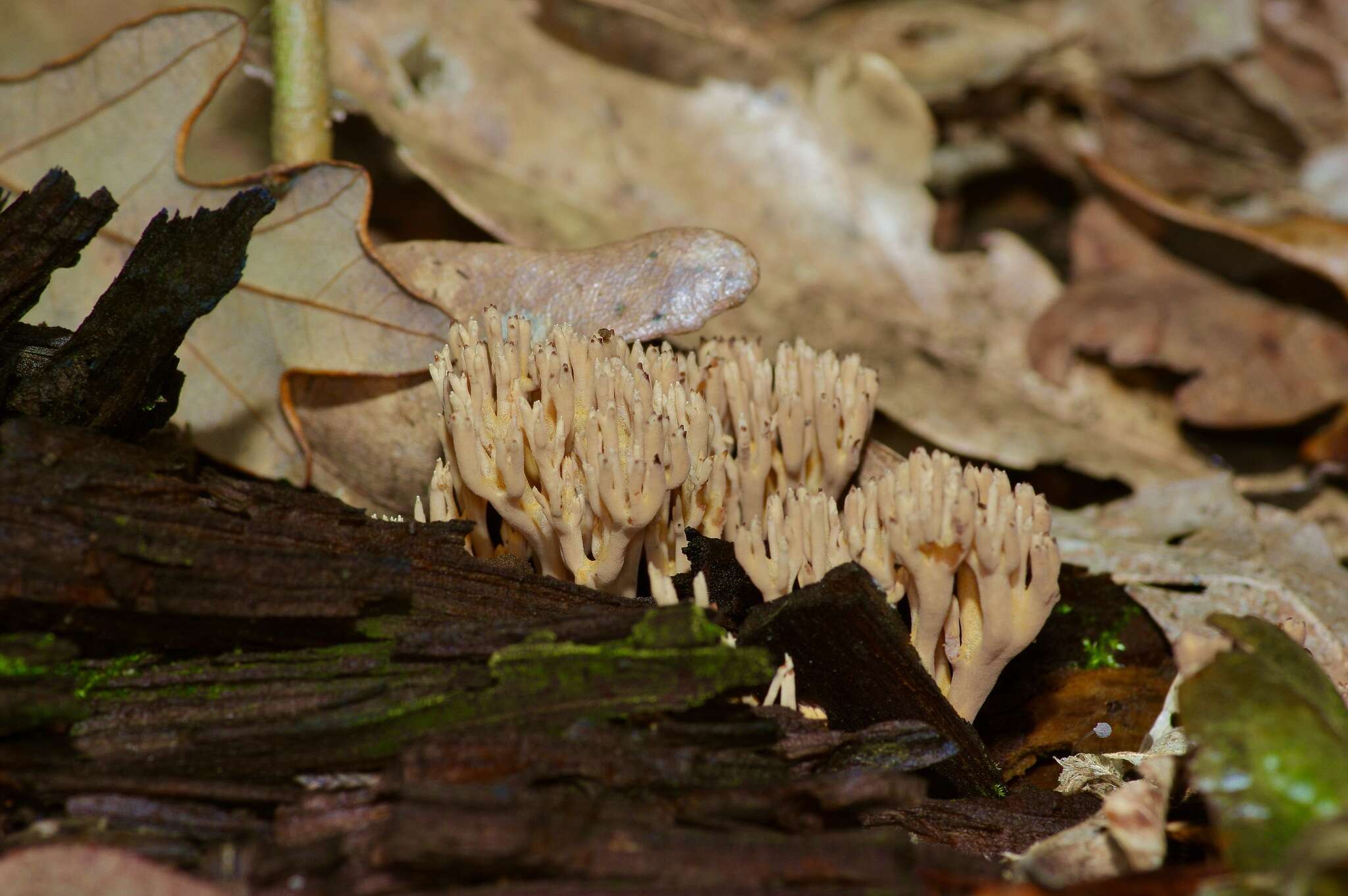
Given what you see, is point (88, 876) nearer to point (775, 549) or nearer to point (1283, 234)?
point (775, 549)

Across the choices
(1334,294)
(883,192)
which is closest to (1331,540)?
(1334,294)

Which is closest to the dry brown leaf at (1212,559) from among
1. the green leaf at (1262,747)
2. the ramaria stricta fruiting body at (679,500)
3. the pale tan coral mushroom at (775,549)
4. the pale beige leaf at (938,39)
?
the ramaria stricta fruiting body at (679,500)

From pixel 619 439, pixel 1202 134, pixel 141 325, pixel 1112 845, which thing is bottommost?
pixel 1112 845

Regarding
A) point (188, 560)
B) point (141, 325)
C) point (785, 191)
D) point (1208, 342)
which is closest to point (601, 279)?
point (141, 325)

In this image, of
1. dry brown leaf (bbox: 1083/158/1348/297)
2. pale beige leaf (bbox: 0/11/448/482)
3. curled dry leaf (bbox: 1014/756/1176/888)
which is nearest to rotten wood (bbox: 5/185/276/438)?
pale beige leaf (bbox: 0/11/448/482)

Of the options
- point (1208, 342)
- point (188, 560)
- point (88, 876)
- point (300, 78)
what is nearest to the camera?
point (88, 876)

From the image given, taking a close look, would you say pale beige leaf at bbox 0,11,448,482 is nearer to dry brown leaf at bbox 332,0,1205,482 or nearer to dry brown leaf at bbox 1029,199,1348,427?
dry brown leaf at bbox 332,0,1205,482

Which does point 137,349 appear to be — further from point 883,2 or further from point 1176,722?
point 883,2
